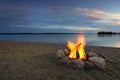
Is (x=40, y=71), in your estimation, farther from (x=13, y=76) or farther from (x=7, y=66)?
(x=7, y=66)

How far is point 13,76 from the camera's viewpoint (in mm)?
8367

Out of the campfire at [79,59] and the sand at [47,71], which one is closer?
the sand at [47,71]

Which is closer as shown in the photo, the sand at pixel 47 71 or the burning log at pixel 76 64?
the sand at pixel 47 71

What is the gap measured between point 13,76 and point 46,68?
6.32 feet

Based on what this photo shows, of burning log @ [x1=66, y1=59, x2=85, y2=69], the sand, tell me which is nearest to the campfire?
burning log @ [x1=66, y1=59, x2=85, y2=69]

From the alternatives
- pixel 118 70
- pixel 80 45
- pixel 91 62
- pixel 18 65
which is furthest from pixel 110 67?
pixel 18 65

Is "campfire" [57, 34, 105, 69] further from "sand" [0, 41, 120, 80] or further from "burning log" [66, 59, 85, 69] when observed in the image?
"sand" [0, 41, 120, 80]

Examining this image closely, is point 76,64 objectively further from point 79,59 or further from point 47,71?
point 47,71

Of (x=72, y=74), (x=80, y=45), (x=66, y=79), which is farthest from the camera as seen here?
(x=80, y=45)

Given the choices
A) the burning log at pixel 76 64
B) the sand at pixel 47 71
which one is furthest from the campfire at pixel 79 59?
the sand at pixel 47 71

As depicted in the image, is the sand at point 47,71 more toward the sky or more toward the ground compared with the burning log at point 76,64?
more toward the ground

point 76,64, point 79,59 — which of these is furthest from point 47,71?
point 79,59

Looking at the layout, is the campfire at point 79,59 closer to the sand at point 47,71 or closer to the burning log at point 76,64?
the burning log at point 76,64

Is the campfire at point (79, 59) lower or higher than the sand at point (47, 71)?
higher
